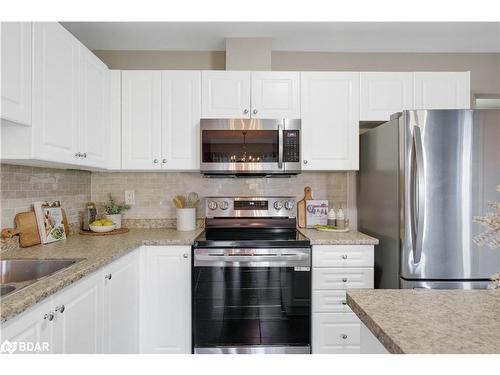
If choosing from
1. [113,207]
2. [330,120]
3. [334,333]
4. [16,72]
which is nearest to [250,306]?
[334,333]

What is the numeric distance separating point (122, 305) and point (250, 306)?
785 millimetres

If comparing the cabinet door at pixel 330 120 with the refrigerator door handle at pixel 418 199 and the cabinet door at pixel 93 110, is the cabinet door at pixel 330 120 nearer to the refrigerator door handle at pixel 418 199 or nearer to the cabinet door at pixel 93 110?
the refrigerator door handle at pixel 418 199

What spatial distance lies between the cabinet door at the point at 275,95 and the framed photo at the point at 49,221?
4.98 ft

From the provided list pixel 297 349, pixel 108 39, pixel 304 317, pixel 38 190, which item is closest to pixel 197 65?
pixel 108 39

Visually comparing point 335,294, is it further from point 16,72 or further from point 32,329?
point 16,72

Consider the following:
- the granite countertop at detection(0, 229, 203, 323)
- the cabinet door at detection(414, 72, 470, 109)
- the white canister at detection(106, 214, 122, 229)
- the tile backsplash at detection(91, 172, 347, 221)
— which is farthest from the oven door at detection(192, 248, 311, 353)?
the cabinet door at detection(414, 72, 470, 109)

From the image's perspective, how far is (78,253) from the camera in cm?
169

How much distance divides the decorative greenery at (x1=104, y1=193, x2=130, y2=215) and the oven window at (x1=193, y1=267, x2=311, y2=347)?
0.97 m

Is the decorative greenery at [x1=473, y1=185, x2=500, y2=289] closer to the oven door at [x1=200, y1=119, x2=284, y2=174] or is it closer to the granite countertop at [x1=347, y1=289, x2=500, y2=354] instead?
the granite countertop at [x1=347, y1=289, x2=500, y2=354]

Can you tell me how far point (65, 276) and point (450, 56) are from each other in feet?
10.9

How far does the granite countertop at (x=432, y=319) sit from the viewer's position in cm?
67

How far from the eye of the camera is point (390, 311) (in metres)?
0.86

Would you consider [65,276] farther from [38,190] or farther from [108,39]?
[108,39]

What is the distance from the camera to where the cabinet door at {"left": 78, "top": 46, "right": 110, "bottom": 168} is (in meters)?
1.99
